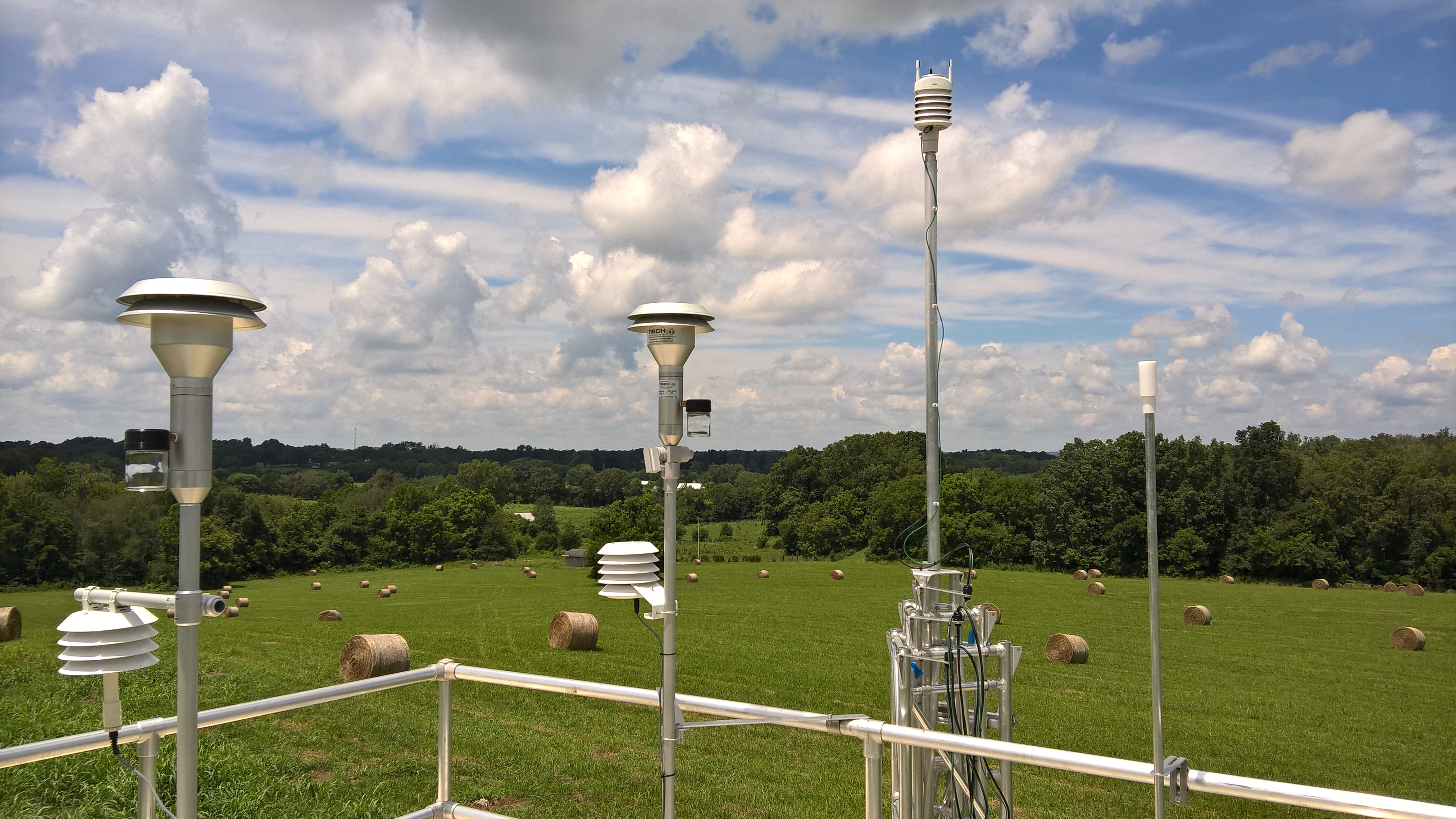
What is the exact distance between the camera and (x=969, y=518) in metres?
47.9

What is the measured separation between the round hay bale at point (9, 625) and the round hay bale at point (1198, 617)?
975 inches

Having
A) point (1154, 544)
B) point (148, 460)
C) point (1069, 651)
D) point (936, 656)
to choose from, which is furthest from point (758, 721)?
point (1069, 651)

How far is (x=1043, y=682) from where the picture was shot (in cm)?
1505

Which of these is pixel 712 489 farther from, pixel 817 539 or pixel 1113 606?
pixel 817 539

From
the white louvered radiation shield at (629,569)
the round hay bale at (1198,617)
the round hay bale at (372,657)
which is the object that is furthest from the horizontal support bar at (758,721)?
the round hay bale at (1198,617)

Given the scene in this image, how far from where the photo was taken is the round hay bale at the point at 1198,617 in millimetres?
22766

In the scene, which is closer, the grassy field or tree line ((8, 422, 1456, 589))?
the grassy field

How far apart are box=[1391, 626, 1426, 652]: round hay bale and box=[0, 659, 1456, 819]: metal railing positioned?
20.6 metres

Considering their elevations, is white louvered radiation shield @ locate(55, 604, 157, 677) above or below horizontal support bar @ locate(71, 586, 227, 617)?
below

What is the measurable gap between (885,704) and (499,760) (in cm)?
620

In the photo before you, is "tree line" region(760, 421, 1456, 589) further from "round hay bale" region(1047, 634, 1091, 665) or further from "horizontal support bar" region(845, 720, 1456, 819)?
"horizontal support bar" region(845, 720, 1456, 819)

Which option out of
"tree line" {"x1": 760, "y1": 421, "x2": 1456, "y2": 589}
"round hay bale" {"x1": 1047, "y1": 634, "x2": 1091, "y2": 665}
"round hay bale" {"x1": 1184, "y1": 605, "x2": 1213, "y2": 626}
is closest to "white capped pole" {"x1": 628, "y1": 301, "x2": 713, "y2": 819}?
"round hay bale" {"x1": 1047, "y1": 634, "x2": 1091, "y2": 665}

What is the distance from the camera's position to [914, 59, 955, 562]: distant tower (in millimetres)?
3721

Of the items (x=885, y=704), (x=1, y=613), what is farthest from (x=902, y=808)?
(x=1, y=613)
